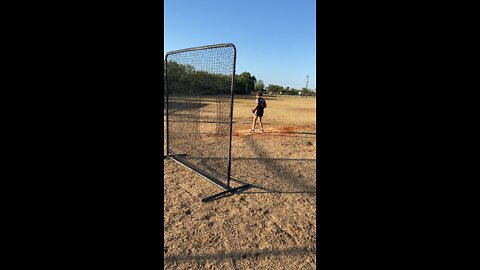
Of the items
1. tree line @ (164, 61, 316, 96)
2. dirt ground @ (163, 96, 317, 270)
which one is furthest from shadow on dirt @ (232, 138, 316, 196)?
tree line @ (164, 61, 316, 96)

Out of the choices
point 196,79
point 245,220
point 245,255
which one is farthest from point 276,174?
point 245,255

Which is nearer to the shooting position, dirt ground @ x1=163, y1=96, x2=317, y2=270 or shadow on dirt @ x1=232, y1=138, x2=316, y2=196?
dirt ground @ x1=163, y1=96, x2=317, y2=270

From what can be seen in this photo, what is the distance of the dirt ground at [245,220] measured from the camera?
283 centimetres

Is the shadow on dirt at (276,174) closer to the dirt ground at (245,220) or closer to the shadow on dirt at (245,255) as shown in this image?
the dirt ground at (245,220)

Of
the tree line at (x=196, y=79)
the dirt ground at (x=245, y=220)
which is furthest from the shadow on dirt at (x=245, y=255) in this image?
the tree line at (x=196, y=79)

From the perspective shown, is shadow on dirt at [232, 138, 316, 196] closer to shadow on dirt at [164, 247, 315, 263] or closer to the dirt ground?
the dirt ground

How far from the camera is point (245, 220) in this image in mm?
3643

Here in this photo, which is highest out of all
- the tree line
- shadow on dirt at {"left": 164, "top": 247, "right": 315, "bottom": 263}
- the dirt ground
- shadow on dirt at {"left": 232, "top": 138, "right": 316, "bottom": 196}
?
the tree line

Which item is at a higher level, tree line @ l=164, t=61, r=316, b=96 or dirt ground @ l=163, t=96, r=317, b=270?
tree line @ l=164, t=61, r=316, b=96

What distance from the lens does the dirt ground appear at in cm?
283
